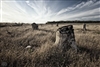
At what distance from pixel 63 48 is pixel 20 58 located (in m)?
2.16

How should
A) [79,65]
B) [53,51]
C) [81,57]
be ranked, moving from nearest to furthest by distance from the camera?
[79,65] → [81,57] → [53,51]

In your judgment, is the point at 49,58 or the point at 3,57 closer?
the point at 3,57

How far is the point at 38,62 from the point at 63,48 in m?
1.60

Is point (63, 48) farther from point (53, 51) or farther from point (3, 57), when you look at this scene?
point (3, 57)

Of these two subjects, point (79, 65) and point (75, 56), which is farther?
point (75, 56)

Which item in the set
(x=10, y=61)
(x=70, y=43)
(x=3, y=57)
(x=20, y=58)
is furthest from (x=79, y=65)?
(x=3, y=57)

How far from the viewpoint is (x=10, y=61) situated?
3094 millimetres

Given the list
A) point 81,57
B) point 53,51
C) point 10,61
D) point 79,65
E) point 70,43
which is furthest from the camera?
point 70,43

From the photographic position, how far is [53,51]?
156 inches

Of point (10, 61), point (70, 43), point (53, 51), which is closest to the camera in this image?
point (10, 61)

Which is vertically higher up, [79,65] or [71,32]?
[71,32]

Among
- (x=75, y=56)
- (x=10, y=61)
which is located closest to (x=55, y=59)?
(x=75, y=56)

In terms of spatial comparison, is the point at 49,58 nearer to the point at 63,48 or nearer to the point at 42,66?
the point at 42,66

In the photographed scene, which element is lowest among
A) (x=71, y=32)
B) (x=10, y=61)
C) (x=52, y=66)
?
(x=52, y=66)
